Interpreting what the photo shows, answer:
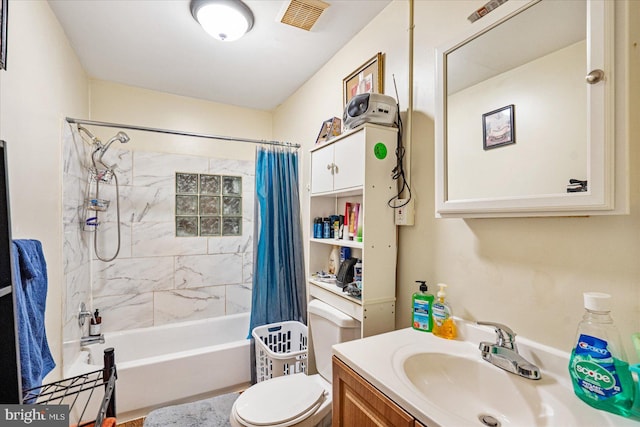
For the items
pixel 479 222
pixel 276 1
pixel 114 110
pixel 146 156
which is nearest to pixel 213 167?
pixel 146 156

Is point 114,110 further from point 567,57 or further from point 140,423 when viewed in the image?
point 567,57

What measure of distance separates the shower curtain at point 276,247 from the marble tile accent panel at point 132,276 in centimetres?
99

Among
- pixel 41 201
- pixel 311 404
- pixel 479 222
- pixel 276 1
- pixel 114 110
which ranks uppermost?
pixel 276 1

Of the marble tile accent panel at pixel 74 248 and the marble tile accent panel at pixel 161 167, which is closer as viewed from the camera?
the marble tile accent panel at pixel 74 248

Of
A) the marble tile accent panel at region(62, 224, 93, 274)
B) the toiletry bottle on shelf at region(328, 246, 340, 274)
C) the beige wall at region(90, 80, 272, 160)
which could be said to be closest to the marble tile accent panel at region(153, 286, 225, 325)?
the marble tile accent panel at region(62, 224, 93, 274)

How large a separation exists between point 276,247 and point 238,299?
1.03 metres

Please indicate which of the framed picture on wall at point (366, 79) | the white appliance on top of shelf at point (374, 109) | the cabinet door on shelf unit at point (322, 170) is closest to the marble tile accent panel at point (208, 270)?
the cabinet door on shelf unit at point (322, 170)

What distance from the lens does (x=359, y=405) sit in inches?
37.2

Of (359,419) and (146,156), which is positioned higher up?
(146,156)

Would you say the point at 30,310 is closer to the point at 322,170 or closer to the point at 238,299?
the point at 322,170

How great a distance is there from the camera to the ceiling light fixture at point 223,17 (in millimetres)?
1547

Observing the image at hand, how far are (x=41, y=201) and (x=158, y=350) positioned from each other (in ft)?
5.55

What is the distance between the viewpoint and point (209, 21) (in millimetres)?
1620

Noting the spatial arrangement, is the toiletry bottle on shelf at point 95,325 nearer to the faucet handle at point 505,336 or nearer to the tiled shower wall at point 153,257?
the tiled shower wall at point 153,257
